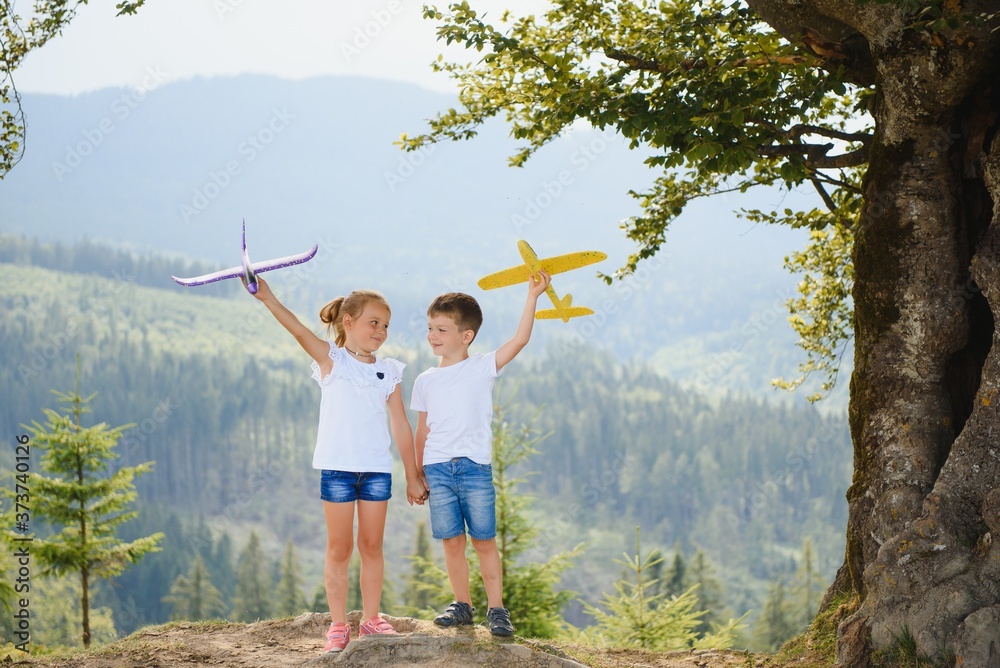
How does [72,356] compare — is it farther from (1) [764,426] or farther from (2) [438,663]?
(2) [438,663]

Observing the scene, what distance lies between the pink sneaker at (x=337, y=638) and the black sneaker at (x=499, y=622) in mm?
997

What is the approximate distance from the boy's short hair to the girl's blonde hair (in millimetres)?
338

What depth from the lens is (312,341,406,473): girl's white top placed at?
6262mm

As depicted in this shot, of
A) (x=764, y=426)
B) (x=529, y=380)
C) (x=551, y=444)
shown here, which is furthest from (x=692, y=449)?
(x=529, y=380)

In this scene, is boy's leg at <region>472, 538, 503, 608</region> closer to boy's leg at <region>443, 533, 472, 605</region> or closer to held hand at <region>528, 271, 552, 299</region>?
boy's leg at <region>443, 533, 472, 605</region>

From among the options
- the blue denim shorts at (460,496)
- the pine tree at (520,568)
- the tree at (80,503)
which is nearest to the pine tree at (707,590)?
the pine tree at (520,568)

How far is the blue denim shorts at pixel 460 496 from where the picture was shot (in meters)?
6.39

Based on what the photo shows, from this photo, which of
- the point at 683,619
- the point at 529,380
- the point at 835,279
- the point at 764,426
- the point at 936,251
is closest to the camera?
the point at 936,251

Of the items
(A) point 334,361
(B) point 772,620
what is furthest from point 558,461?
(A) point 334,361

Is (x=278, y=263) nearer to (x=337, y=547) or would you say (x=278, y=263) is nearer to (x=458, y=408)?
(x=458, y=408)

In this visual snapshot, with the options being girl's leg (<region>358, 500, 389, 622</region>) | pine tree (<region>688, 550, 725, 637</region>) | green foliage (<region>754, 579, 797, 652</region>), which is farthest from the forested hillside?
girl's leg (<region>358, 500, 389, 622</region>)

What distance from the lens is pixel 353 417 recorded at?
6.33 m

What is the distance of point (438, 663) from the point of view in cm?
620

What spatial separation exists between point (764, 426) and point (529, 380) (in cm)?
4744
